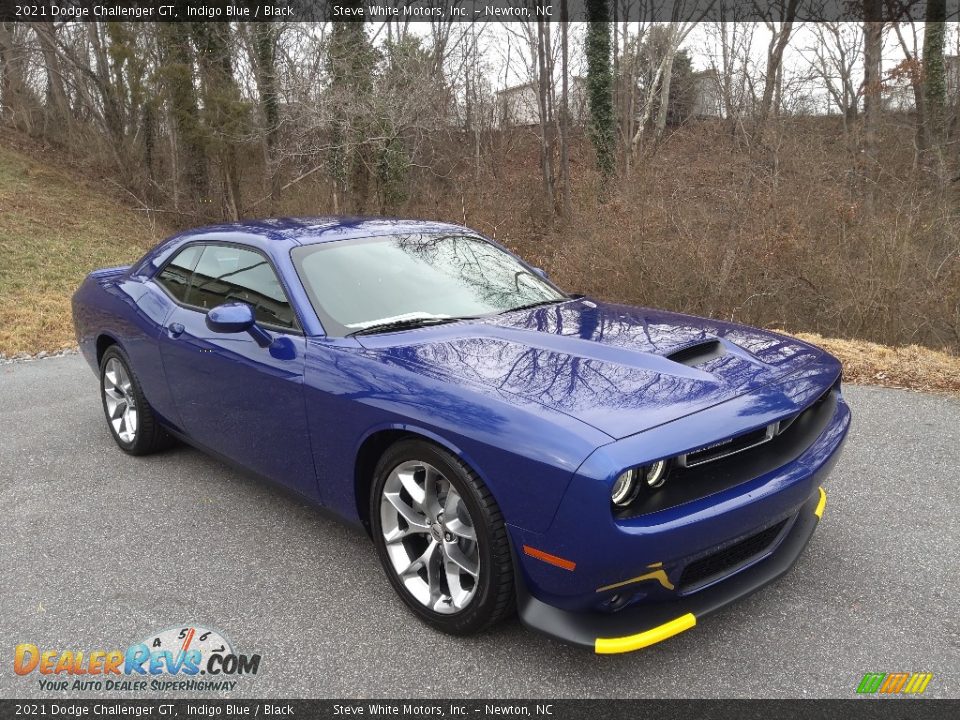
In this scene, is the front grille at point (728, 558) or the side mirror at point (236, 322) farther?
the side mirror at point (236, 322)

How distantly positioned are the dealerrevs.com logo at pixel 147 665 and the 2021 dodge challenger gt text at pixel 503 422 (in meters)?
0.67

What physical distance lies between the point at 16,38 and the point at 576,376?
26.4 meters

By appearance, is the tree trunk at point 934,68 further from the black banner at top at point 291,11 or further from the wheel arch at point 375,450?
the wheel arch at point 375,450

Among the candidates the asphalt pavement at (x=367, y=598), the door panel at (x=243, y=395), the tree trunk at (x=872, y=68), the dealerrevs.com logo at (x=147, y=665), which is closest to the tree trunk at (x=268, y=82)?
the tree trunk at (x=872, y=68)

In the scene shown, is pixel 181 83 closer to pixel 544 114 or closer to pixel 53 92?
pixel 53 92

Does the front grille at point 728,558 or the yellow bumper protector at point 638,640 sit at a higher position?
the front grille at point 728,558

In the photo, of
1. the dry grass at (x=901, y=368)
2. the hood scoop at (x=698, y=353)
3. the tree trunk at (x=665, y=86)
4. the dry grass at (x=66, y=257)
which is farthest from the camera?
the tree trunk at (x=665, y=86)

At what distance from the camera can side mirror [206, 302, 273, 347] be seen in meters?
3.14

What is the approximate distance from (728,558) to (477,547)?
2.82 feet

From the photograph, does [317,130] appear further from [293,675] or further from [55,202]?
[293,675]

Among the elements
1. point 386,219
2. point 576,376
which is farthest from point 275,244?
point 576,376

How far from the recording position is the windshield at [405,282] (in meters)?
3.25

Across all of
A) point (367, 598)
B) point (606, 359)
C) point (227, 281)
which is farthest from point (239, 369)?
point (606, 359)

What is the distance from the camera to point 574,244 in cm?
1183
